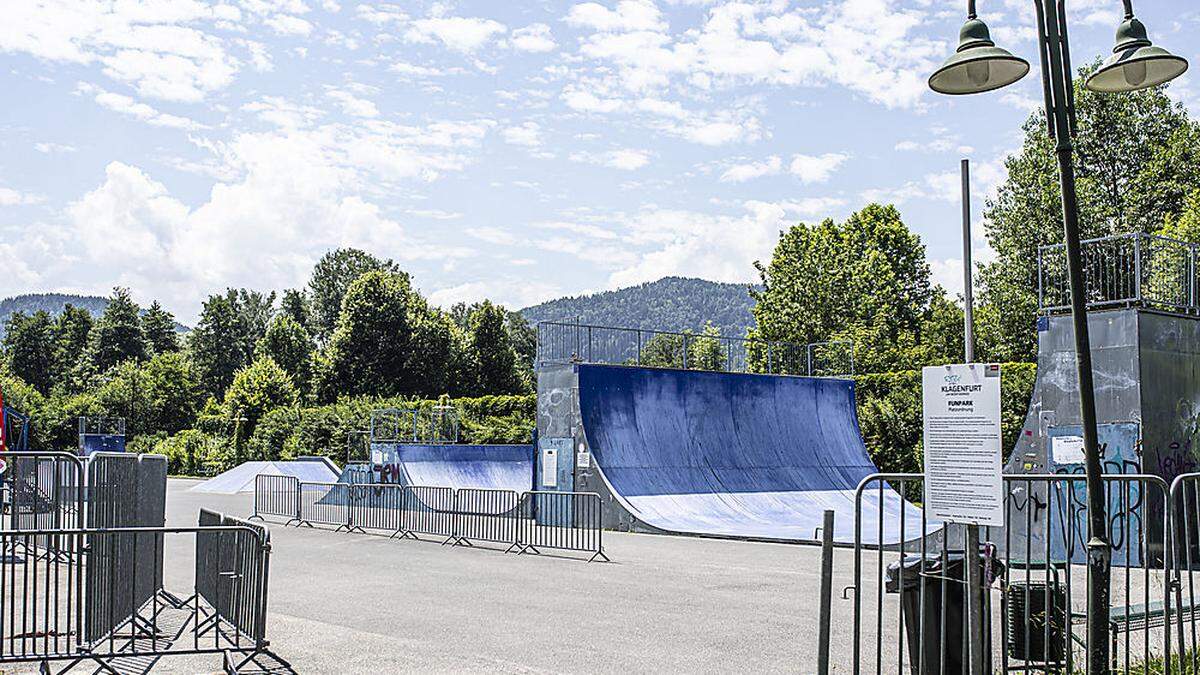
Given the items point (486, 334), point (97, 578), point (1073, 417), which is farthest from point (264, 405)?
point (97, 578)

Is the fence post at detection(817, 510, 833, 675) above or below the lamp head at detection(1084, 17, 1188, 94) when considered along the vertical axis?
below

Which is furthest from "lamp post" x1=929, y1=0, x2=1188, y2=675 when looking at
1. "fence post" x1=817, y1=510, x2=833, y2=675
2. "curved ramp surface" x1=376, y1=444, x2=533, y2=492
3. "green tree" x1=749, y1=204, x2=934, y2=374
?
"green tree" x1=749, y1=204, x2=934, y2=374

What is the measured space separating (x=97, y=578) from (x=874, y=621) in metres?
7.35

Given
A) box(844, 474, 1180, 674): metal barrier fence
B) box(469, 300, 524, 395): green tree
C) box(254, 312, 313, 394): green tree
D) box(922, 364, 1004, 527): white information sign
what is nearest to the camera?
box(922, 364, 1004, 527): white information sign

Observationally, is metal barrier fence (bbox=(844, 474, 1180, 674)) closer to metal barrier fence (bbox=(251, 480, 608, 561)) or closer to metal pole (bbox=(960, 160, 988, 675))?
metal pole (bbox=(960, 160, 988, 675))

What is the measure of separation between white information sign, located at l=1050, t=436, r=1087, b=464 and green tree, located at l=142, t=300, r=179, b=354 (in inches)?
3738

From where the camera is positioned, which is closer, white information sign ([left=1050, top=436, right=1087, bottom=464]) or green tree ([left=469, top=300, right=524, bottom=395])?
white information sign ([left=1050, top=436, right=1087, bottom=464])

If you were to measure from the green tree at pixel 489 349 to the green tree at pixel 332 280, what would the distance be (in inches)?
690

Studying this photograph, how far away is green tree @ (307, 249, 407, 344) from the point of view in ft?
295

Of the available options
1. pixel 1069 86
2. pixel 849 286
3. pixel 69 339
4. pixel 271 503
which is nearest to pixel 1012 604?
pixel 1069 86

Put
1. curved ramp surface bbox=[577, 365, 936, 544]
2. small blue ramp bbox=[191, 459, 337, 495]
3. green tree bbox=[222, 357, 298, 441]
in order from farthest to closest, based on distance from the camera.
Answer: green tree bbox=[222, 357, 298, 441] → small blue ramp bbox=[191, 459, 337, 495] → curved ramp surface bbox=[577, 365, 936, 544]

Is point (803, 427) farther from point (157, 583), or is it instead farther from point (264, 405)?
point (264, 405)

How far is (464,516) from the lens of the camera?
20.3 meters

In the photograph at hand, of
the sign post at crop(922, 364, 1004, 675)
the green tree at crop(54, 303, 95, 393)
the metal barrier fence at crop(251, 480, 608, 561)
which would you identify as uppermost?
the green tree at crop(54, 303, 95, 393)
